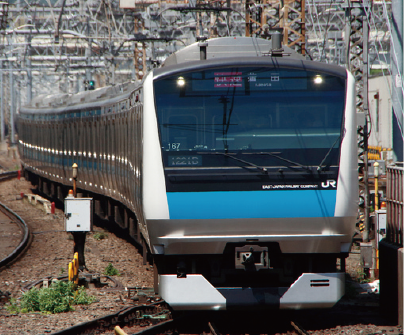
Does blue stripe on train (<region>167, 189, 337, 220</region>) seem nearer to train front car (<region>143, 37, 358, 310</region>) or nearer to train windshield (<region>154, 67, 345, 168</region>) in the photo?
train front car (<region>143, 37, 358, 310</region>)

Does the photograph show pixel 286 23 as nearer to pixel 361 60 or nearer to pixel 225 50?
pixel 361 60

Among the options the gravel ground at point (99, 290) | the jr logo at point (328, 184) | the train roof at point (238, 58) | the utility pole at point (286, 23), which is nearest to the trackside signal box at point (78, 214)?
the gravel ground at point (99, 290)

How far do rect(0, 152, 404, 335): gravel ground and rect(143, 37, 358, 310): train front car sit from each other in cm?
80

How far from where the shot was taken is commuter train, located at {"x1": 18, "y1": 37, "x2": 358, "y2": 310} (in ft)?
25.1

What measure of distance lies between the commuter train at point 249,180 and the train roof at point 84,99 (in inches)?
105

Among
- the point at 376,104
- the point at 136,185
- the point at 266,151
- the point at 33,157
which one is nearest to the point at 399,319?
the point at 266,151

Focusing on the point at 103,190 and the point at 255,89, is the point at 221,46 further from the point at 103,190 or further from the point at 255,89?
the point at 103,190

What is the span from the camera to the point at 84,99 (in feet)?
62.6

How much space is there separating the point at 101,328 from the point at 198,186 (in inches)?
78.3

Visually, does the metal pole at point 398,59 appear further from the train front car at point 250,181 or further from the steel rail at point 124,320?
the steel rail at point 124,320

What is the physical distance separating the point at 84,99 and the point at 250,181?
39.7ft

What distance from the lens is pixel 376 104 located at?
3319 centimetres

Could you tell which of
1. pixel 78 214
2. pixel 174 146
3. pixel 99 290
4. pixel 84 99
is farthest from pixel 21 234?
pixel 174 146

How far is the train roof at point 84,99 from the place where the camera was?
44.3 feet
